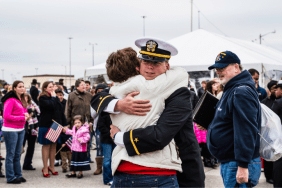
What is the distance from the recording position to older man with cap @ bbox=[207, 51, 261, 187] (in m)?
2.54

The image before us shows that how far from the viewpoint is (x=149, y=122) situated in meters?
1.86

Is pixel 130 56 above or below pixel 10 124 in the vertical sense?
→ above

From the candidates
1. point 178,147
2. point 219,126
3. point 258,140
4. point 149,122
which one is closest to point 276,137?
point 258,140

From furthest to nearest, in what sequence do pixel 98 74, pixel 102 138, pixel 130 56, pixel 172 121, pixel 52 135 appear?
pixel 98 74 < pixel 52 135 < pixel 102 138 < pixel 130 56 < pixel 172 121

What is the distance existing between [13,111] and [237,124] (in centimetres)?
470

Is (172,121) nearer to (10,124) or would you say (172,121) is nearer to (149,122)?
(149,122)

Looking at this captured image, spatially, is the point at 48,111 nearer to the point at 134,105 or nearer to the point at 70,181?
the point at 70,181

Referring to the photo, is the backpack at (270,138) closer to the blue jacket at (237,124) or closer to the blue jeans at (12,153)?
the blue jacket at (237,124)

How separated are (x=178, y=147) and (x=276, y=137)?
129cm

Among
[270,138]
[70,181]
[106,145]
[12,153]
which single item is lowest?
[70,181]

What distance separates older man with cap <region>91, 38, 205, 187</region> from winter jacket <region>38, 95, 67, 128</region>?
14.7ft

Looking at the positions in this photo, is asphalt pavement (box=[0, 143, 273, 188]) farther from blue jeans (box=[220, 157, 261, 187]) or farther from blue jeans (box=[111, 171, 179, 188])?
blue jeans (box=[111, 171, 179, 188])

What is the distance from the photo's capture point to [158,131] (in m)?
1.78

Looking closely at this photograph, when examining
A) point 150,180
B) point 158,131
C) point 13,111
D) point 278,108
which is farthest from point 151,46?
point 13,111
